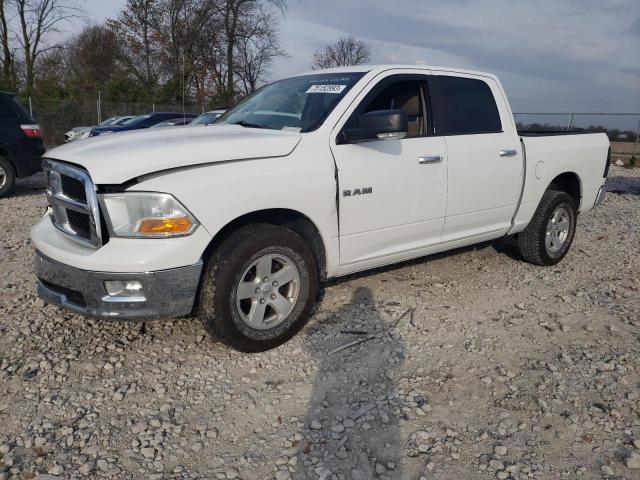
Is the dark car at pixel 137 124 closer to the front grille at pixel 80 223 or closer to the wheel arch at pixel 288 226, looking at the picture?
the front grille at pixel 80 223

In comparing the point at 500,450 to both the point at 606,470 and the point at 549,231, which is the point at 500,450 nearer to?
the point at 606,470

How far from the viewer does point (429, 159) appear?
403cm

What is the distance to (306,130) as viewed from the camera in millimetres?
3582

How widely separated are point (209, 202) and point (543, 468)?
86.6 inches

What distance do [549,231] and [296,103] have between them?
121 inches

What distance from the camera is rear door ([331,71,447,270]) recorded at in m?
3.63

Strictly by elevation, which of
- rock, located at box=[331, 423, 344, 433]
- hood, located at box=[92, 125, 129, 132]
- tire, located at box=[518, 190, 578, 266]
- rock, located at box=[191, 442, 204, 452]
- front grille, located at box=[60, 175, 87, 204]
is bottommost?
rock, located at box=[331, 423, 344, 433]

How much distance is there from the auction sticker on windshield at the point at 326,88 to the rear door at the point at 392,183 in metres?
0.18

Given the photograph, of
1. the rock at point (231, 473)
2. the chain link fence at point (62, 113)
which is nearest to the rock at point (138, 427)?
the rock at point (231, 473)

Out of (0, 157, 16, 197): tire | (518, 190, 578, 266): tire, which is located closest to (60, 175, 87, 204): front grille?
(518, 190, 578, 266): tire

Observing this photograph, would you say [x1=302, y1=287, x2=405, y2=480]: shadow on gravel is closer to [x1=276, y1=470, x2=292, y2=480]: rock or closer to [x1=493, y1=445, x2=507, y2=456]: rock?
[x1=276, y1=470, x2=292, y2=480]: rock

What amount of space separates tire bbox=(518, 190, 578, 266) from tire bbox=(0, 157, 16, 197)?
26.4ft

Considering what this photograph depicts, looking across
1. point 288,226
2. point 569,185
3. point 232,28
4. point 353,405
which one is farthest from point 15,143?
point 232,28

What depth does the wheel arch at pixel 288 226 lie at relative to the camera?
3.17 meters
